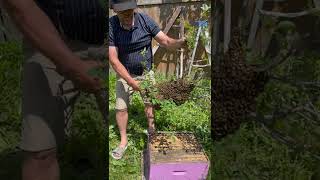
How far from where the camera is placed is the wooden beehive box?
304 centimetres

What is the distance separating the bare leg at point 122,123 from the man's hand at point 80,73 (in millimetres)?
906

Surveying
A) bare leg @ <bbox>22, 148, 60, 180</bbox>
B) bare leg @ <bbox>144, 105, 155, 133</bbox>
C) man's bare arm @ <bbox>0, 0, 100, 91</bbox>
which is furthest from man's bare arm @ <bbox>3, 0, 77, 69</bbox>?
bare leg @ <bbox>144, 105, 155, 133</bbox>

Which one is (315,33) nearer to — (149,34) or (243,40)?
(243,40)

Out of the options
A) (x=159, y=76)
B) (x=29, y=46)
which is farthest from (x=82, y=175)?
(x=159, y=76)

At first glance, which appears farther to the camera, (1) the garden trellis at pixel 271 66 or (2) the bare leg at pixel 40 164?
(1) the garden trellis at pixel 271 66

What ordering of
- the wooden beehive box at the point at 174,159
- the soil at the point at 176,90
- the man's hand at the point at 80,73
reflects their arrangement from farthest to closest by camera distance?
1. the soil at the point at 176,90
2. the wooden beehive box at the point at 174,159
3. the man's hand at the point at 80,73

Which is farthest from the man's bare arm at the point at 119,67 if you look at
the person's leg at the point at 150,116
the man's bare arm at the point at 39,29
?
the man's bare arm at the point at 39,29

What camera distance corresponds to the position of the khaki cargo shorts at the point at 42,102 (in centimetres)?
240

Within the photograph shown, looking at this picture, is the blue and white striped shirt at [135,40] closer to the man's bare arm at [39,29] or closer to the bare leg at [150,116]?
the bare leg at [150,116]

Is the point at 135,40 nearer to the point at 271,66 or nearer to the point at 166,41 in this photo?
the point at 166,41

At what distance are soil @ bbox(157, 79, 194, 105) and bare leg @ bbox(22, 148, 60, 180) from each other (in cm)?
105

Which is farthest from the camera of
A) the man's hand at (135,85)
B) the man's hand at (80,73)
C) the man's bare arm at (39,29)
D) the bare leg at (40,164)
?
the man's hand at (135,85)

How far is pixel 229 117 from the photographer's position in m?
2.86

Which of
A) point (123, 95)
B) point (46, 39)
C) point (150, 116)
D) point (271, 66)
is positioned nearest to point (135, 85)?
point (123, 95)
